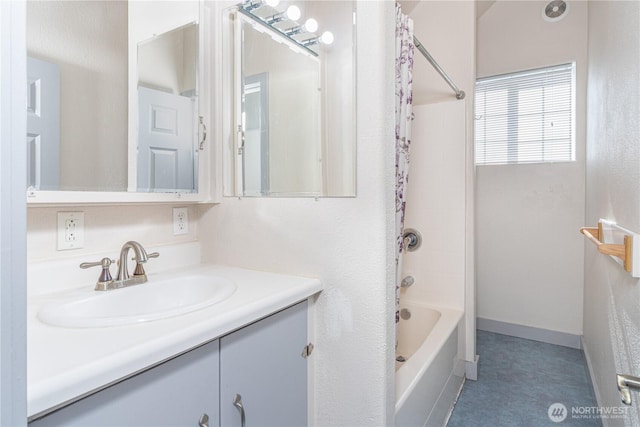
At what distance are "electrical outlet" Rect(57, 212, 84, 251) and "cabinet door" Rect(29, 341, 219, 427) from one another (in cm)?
64

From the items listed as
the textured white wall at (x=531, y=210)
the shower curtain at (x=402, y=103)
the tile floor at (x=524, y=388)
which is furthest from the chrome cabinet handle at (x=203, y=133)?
the textured white wall at (x=531, y=210)

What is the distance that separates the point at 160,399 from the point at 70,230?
2.29 feet

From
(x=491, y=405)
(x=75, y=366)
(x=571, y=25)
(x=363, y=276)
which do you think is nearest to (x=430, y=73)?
(x=571, y=25)

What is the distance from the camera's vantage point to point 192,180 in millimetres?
1410

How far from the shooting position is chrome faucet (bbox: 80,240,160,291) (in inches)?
43.6

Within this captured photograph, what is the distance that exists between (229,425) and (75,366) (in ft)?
1.47

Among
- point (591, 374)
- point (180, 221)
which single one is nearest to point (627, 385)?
point (180, 221)

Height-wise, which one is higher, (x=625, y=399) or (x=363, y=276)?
(x=363, y=276)

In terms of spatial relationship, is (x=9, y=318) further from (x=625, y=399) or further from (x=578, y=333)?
(x=578, y=333)

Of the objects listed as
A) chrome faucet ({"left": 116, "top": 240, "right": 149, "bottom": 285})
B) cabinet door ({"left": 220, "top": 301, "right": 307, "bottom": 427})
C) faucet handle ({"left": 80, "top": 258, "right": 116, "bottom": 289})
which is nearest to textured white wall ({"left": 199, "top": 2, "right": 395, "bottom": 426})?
cabinet door ({"left": 220, "top": 301, "right": 307, "bottom": 427})

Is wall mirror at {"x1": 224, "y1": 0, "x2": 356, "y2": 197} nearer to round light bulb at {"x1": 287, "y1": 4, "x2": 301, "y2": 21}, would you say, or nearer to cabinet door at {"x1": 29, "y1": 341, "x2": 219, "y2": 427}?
round light bulb at {"x1": 287, "y1": 4, "x2": 301, "y2": 21}

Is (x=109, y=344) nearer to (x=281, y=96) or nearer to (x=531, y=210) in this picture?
(x=281, y=96)

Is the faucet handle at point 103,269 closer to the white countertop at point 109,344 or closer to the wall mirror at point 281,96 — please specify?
the white countertop at point 109,344

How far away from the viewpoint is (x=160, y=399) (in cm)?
74
